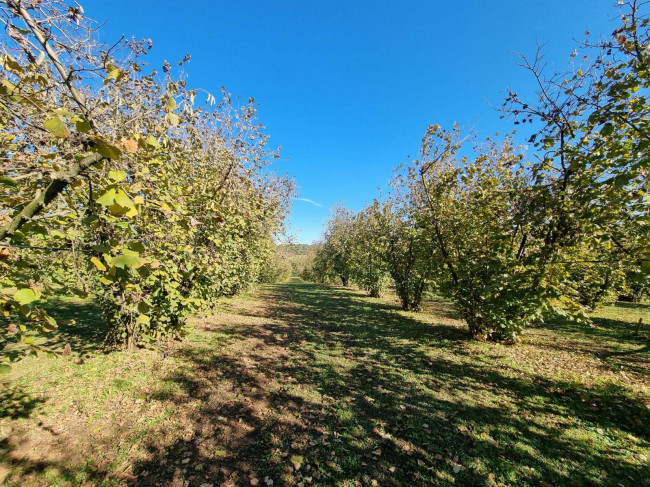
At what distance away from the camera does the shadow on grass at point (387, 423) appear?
3361mm

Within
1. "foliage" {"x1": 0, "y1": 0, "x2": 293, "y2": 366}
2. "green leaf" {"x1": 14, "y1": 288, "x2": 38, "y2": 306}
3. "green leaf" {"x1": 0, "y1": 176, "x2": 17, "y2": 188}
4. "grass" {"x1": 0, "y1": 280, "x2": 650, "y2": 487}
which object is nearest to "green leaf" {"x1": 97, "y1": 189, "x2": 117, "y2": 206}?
"foliage" {"x1": 0, "y1": 0, "x2": 293, "y2": 366}

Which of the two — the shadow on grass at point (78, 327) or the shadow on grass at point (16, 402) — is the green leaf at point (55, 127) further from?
the shadow on grass at point (16, 402)

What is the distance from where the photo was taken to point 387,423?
14.2 feet

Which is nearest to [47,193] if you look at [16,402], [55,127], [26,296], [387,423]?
[26,296]

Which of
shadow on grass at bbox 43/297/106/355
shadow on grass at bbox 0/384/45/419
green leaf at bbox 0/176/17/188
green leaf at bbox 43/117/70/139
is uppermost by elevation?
green leaf at bbox 43/117/70/139

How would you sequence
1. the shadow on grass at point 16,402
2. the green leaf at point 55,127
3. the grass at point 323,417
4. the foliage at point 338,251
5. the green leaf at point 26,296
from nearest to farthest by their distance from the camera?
the green leaf at point 55,127
the green leaf at point 26,296
the grass at point 323,417
the shadow on grass at point 16,402
the foliage at point 338,251

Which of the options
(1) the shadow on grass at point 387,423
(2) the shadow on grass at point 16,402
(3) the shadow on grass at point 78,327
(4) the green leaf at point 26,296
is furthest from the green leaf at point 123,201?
(2) the shadow on grass at point 16,402

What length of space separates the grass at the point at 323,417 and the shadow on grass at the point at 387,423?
0.9 inches

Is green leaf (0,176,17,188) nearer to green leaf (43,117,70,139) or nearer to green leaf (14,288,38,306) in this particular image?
green leaf (14,288,38,306)

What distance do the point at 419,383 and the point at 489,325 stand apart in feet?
13.4

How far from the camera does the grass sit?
3338mm

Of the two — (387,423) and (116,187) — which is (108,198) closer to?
(116,187)

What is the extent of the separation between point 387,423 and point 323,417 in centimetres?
110

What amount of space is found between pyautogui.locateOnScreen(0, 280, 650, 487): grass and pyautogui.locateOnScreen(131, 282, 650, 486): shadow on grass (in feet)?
0.08
